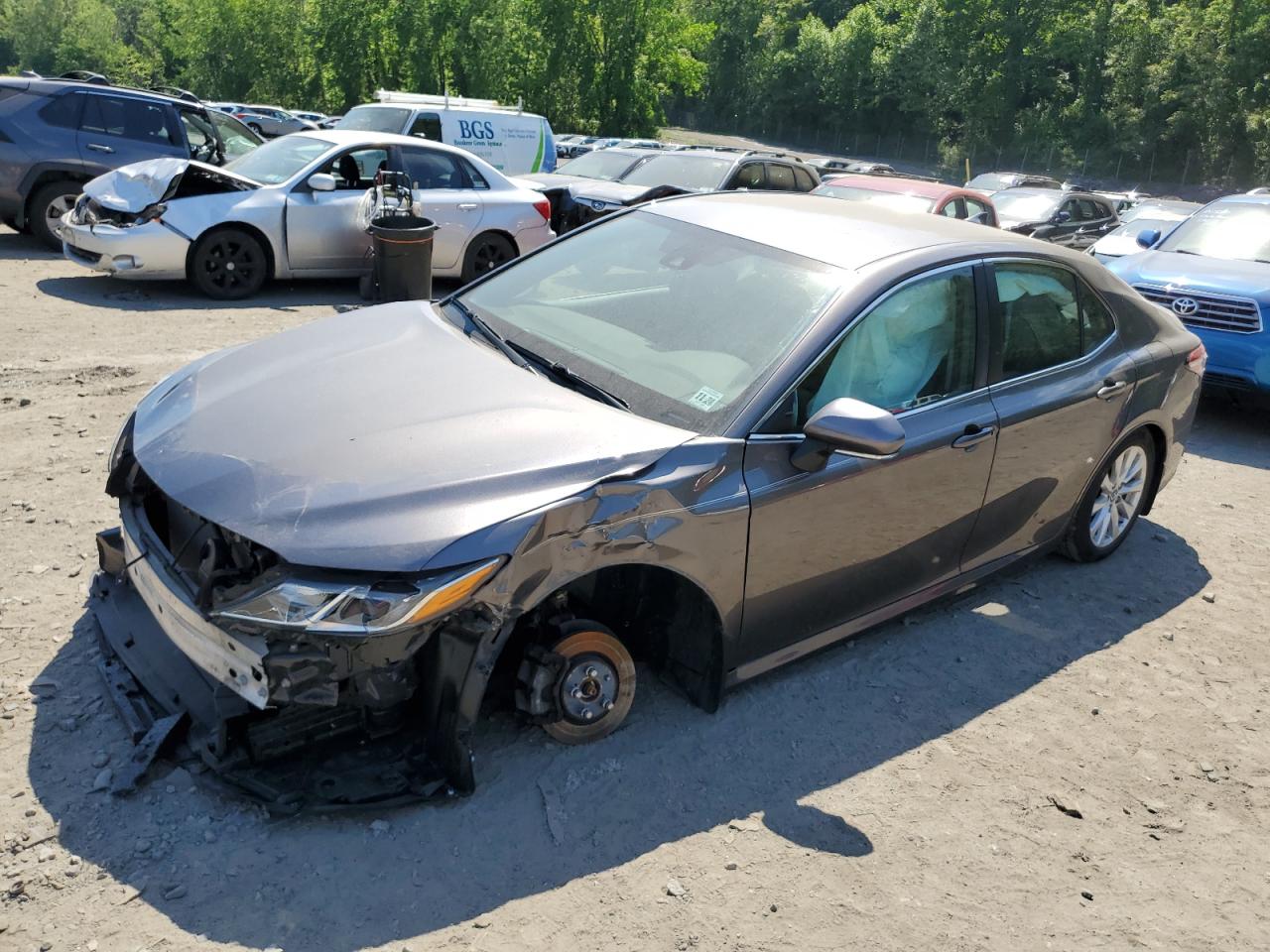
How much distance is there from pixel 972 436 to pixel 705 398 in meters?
1.18

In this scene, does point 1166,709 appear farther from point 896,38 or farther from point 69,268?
point 896,38

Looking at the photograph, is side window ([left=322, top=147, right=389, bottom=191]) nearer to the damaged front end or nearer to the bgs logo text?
the bgs logo text

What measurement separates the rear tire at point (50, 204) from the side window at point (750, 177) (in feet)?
25.1

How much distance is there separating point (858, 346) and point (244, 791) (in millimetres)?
2420

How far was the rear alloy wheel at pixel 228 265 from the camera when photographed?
9430mm

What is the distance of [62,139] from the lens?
10.7 meters

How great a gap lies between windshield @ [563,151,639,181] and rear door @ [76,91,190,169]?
5.50 m

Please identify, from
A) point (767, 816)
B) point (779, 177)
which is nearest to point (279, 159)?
point (779, 177)

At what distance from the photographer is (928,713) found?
3.95 metres

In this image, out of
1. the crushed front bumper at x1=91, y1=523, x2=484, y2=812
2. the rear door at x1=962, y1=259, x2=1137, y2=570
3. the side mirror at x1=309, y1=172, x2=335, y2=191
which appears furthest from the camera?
the side mirror at x1=309, y1=172, x2=335, y2=191

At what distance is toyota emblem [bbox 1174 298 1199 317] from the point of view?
808 cm

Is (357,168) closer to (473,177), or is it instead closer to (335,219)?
(335,219)

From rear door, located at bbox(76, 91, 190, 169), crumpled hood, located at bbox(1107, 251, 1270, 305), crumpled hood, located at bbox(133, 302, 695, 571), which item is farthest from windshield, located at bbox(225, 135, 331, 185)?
crumpled hood, located at bbox(1107, 251, 1270, 305)

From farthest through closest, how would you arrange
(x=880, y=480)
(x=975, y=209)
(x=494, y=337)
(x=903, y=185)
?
(x=903, y=185) → (x=975, y=209) → (x=494, y=337) → (x=880, y=480)
